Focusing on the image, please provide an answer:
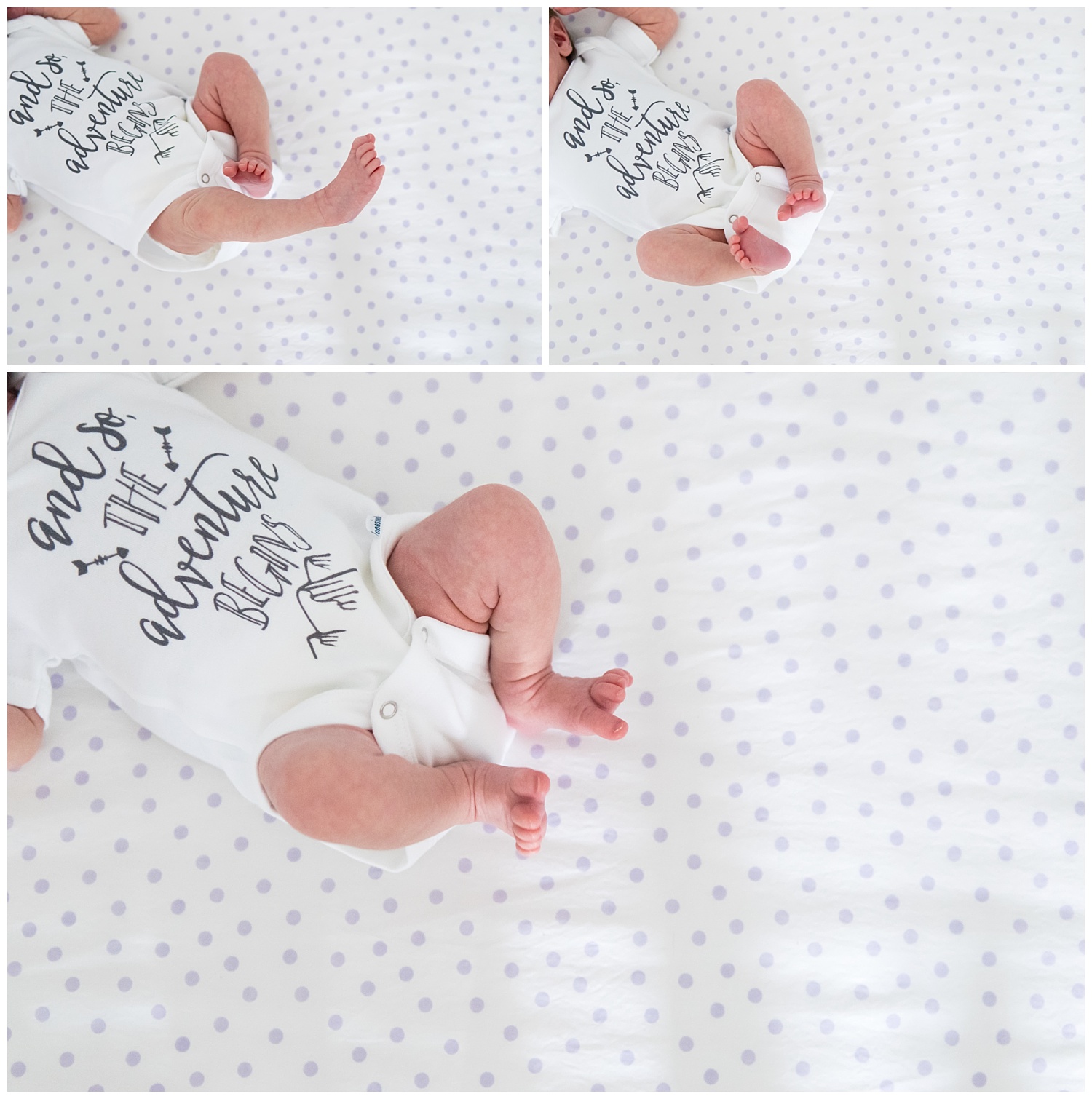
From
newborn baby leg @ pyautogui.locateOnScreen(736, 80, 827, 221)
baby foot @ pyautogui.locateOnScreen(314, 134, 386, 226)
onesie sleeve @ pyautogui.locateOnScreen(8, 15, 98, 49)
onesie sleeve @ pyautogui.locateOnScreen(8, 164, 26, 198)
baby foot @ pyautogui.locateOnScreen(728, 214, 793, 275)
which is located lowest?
baby foot @ pyautogui.locateOnScreen(728, 214, 793, 275)

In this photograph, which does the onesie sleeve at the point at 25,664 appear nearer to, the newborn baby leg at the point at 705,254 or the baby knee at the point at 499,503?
the baby knee at the point at 499,503

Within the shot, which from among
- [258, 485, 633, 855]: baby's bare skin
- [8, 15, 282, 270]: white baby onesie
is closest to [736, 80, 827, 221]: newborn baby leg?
[258, 485, 633, 855]: baby's bare skin

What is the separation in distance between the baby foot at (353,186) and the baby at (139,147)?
30 millimetres

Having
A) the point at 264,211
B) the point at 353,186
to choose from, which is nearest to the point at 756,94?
the point at 353,186

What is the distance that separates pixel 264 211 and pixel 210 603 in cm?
54

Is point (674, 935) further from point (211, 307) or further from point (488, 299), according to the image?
point (211, 307)

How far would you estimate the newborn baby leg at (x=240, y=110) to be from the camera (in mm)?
1012

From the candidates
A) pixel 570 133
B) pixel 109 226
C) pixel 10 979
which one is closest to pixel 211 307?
pixel 109 226

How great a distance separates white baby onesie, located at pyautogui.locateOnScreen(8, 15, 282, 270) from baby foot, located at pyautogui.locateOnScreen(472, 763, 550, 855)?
0.81m

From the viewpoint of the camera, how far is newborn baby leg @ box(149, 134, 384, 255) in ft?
Answer: 3.10

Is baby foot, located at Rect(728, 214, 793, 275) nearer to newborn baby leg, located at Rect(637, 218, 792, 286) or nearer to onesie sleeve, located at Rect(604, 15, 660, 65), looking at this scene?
newborn baby leg, located at Rect(637, 218, 792, 286)

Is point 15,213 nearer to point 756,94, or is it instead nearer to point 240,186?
point 240,186

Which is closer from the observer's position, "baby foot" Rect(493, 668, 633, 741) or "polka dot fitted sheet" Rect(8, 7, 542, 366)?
"baby foot" Rect(493, 668, 633, 741)

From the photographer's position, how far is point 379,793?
72 cm
